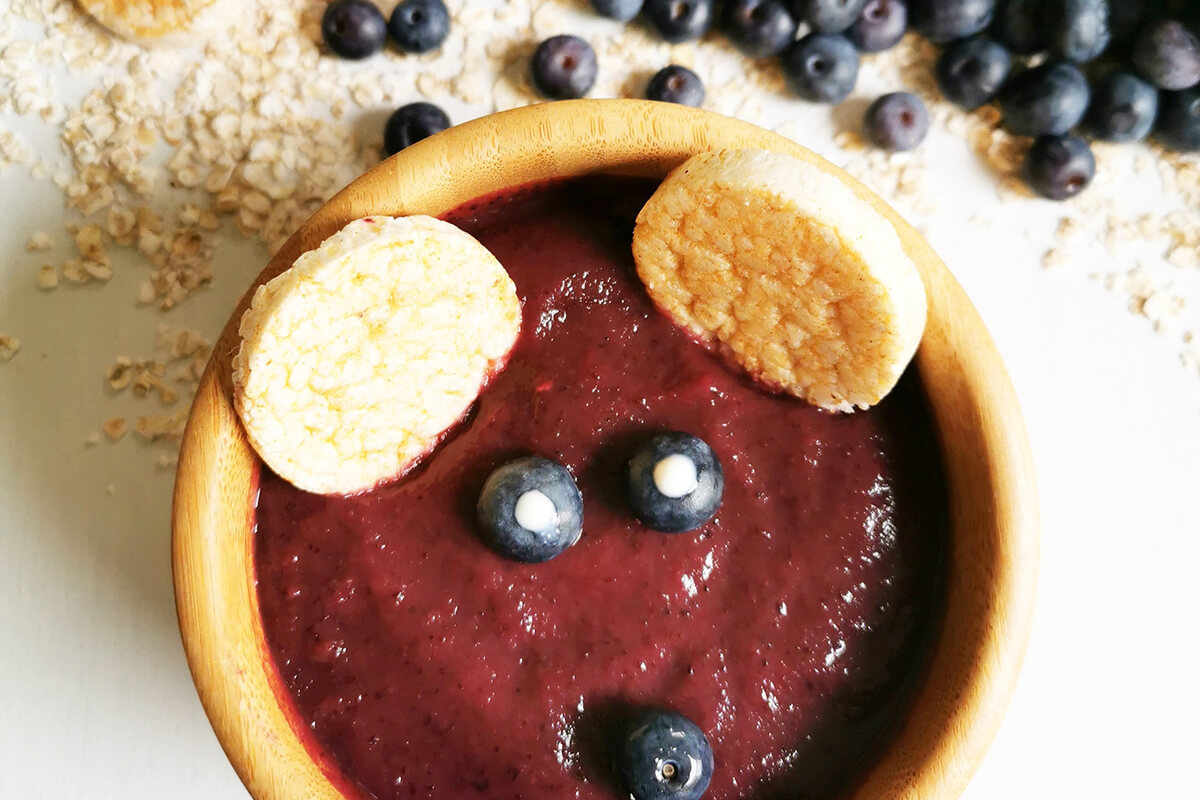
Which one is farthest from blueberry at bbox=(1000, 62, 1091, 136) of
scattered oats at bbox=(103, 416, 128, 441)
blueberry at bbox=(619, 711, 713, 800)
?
scattered oats at bbox=(103, 416, 128, 441)

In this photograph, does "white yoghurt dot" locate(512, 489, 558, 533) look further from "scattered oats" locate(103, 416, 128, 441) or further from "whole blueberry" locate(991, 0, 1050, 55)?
"whole blueberry" locate(991, 0, 1050, 55)

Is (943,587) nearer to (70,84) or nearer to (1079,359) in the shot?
(1079,359)

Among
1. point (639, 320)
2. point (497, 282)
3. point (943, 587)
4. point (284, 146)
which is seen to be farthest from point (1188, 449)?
point (284, 146)

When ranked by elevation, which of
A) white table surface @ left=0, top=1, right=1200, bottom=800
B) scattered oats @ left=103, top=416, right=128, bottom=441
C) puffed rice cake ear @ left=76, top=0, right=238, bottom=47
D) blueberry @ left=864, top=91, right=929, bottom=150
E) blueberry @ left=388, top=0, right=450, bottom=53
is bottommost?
white table surface @ left=0, top=1, right=1200, bottom=800

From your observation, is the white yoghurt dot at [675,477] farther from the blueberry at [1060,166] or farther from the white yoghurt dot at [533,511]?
the blueberry at [1060,166]

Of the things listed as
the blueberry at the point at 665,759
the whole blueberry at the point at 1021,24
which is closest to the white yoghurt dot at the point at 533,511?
the blueberry at the point at 665,759

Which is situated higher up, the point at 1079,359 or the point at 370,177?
the point at 370,177
